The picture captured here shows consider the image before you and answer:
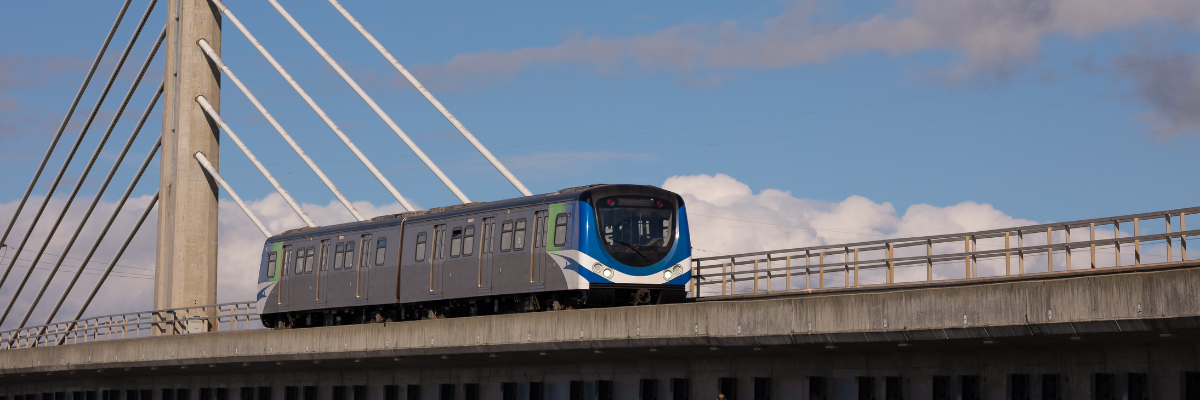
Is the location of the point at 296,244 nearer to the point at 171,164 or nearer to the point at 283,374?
the point at 283,374

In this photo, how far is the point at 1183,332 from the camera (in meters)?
16.5

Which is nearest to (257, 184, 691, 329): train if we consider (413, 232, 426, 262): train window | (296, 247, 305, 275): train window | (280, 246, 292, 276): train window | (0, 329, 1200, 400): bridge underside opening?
(413, 232, 426, 262): train window

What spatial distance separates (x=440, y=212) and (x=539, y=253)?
451cm

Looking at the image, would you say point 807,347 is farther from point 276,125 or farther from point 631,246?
point 276,125

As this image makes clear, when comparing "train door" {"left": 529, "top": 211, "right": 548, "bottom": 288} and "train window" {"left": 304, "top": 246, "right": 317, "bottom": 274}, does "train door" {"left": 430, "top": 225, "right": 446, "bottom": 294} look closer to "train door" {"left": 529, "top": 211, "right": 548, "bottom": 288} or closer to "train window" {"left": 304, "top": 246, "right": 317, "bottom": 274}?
"train door" {"left": 529, "top": 211, "right": 548, "bottom": 288}

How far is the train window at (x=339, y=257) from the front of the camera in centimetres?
3519

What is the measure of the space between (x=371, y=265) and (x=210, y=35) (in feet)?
51.9

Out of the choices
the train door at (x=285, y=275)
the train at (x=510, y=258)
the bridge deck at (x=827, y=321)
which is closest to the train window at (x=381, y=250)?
the train at (x=510, y=258)

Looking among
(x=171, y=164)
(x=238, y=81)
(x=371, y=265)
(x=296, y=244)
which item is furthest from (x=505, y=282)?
(x=171, y=164)

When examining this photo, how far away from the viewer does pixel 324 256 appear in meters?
36.1

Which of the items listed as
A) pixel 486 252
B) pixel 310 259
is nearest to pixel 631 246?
pixel 486 252

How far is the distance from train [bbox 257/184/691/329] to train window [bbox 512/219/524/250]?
1.0 inches

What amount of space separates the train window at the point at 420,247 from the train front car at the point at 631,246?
5385 millimetres

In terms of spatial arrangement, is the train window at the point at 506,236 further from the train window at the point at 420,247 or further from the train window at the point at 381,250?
the train window at the point at 381,250
